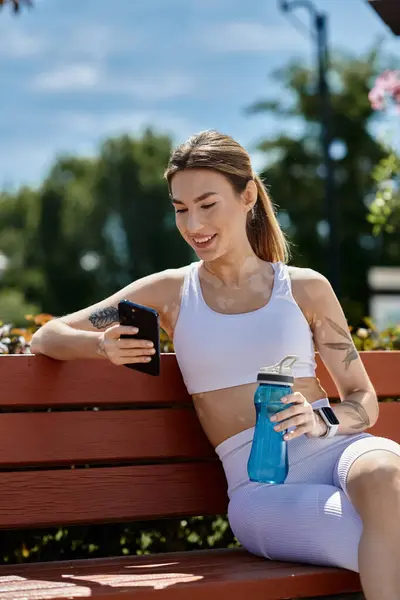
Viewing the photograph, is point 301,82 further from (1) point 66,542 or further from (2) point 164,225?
(1) point 66,542

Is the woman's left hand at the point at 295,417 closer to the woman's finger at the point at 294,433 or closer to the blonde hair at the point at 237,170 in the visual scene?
the woman's finger at the point at 294,433

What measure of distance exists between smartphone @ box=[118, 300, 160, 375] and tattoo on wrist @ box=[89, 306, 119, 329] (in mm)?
346

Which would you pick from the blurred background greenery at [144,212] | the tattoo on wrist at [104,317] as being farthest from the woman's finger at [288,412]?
the blurred background greenery at [144,212]

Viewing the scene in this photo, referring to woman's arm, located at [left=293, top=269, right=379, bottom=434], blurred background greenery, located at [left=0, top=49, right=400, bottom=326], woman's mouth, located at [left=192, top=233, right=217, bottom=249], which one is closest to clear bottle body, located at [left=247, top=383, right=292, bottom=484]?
woman's arm, located at [left=293, top=269, right=379, bottom=434]

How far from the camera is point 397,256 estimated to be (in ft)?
131

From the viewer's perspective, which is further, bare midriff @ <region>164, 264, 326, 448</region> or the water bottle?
bare midriff @ <region>164, 264, 326, 448</region>

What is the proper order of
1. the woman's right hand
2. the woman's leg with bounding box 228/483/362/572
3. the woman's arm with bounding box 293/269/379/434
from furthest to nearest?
the woman's arm with bounding box 293/269/379/434 → the woman's right hand → the woman's leg with bounding box 228/483/362/572

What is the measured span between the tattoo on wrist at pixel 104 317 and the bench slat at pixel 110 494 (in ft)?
1.79

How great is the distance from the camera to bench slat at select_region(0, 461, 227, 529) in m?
3.91

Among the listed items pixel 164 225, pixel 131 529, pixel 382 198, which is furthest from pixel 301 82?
pixel 131 529

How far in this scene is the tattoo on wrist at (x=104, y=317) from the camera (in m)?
3.88

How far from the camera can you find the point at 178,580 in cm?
332

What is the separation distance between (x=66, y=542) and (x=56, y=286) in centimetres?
4437

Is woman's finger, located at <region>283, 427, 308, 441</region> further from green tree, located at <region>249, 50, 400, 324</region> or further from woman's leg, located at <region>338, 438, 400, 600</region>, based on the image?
green tree, located at <region>249, 50, 400, 324</region>
